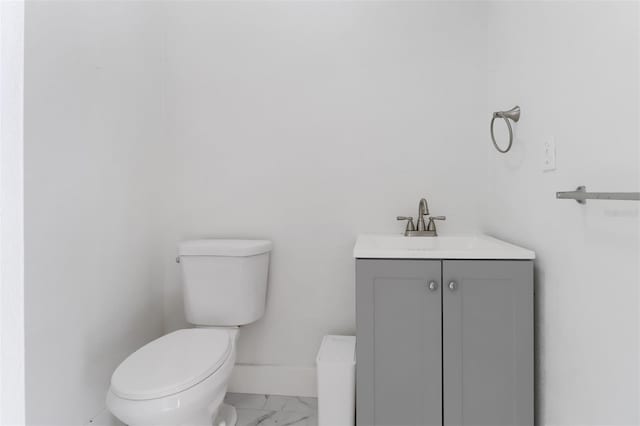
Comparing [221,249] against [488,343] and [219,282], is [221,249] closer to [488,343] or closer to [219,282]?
[219,282]

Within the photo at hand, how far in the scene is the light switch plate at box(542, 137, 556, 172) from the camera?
3.68 ft

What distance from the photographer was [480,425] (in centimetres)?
122

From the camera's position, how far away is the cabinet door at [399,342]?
123cm

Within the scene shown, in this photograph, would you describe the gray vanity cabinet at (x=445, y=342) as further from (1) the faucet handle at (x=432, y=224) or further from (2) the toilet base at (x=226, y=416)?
(2) the toilet base at (x=226, y=416)

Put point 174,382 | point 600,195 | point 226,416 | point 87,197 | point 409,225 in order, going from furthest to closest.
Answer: point 409,225, point 226,416, point 87,197, point 174,382, point 600,195

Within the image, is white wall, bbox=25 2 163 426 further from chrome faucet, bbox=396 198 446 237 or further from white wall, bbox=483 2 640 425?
white wall, bbox=483 2 640 425

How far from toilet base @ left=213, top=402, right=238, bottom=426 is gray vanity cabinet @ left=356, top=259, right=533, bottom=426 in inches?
24.7

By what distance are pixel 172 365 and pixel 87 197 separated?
736 millimetres

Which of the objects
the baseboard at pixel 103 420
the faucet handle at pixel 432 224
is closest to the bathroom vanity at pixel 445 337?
the faucet handle at pixel 432 224

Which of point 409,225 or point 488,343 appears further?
point 409,225

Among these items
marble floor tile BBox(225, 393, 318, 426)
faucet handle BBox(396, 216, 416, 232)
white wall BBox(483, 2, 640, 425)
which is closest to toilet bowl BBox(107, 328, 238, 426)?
marble floor tile BBox(225, 393, 318, 426)

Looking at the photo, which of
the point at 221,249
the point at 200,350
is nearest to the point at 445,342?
the point at 200,350

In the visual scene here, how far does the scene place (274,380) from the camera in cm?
179
